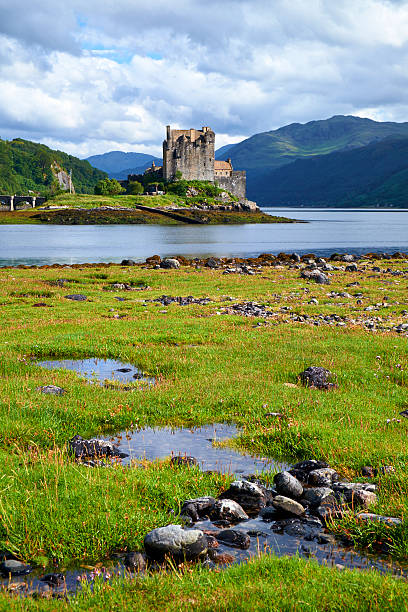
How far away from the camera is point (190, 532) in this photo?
7.44 m

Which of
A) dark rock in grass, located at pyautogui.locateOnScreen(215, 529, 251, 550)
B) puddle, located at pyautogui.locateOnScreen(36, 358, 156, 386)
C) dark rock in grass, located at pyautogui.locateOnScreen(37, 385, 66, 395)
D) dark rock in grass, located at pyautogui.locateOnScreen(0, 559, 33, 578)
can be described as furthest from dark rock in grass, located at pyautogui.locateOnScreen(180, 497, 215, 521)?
puddle, located at pyautogui.locateOnScreen(36, 358, 156, 386)

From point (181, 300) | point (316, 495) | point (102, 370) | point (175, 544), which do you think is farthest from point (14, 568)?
point (181, 300)

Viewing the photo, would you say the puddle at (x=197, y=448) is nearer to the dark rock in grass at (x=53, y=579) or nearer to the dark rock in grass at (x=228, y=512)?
the dark rock in grass at (x=228, y=512)

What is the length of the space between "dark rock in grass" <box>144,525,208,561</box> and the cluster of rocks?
78.0 ft

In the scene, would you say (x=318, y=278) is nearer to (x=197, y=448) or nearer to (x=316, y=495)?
(x=197, y=448)

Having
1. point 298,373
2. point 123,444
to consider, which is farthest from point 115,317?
point 123,444

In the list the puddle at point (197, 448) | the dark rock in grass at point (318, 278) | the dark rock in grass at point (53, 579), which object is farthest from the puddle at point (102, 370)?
the dark rock in grass at point (318, 278)

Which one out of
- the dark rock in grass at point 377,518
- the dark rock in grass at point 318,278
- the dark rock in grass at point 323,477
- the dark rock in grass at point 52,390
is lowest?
the dark rock in grass at point 323,477

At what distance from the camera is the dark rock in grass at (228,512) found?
8547 mm

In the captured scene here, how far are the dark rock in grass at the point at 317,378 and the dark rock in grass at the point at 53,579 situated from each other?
9832mm

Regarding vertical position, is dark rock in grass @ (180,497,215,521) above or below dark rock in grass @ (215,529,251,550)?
above

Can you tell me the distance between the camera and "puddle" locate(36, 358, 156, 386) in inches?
637

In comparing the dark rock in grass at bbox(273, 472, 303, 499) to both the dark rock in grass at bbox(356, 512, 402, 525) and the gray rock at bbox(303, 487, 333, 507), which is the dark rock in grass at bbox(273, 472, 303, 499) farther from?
the dark rock in grass at bbox(356, 512, 402, 525)

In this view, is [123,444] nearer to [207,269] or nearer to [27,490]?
[27,490]
